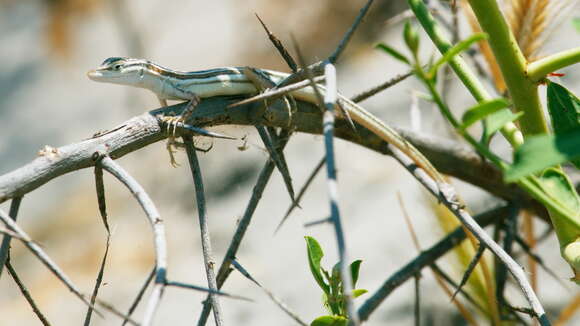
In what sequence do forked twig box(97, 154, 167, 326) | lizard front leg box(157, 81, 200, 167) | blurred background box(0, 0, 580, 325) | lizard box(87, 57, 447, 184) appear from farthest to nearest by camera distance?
Answer: blurred background box(0, 0, 580, 325) < lizard box(87, 57, 447, 184) < lizard front leg box(157, 81, 200, 167) < forked twig box(97, 154, 167, 326)

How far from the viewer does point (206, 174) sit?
392cm

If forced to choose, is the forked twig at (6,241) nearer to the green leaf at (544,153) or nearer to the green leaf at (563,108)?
the green leaf at (544,153)

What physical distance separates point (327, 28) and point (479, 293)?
269cm

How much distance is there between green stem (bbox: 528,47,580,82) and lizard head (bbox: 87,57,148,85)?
0.98 metres

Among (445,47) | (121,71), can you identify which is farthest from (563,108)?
(121,71)

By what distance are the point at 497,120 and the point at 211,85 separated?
80 cm

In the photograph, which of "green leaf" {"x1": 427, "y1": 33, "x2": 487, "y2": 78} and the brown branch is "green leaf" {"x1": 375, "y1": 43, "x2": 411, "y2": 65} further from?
the brown branch

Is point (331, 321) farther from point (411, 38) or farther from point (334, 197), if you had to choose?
point (411, 38)

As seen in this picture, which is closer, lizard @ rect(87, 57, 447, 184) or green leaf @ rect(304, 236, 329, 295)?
green leaf @ rect(304, 236, 329, 295)

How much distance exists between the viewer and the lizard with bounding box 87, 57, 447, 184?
121 centimetres

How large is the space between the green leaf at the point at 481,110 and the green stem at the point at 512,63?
1.18 ft

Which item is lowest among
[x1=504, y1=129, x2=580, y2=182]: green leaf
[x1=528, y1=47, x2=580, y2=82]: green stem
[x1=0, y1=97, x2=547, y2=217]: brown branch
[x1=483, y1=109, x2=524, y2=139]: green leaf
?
[x1=504, y1=129, x2=580, y2=182]: green leaf

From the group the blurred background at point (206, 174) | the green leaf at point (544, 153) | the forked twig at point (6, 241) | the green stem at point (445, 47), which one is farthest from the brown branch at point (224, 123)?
the green leaf at point (544, 153)

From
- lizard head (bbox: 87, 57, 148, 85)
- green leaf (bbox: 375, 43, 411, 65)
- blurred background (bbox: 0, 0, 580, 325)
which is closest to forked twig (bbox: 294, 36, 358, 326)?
green leaf (bbox: 375, 43, 411, 65)
